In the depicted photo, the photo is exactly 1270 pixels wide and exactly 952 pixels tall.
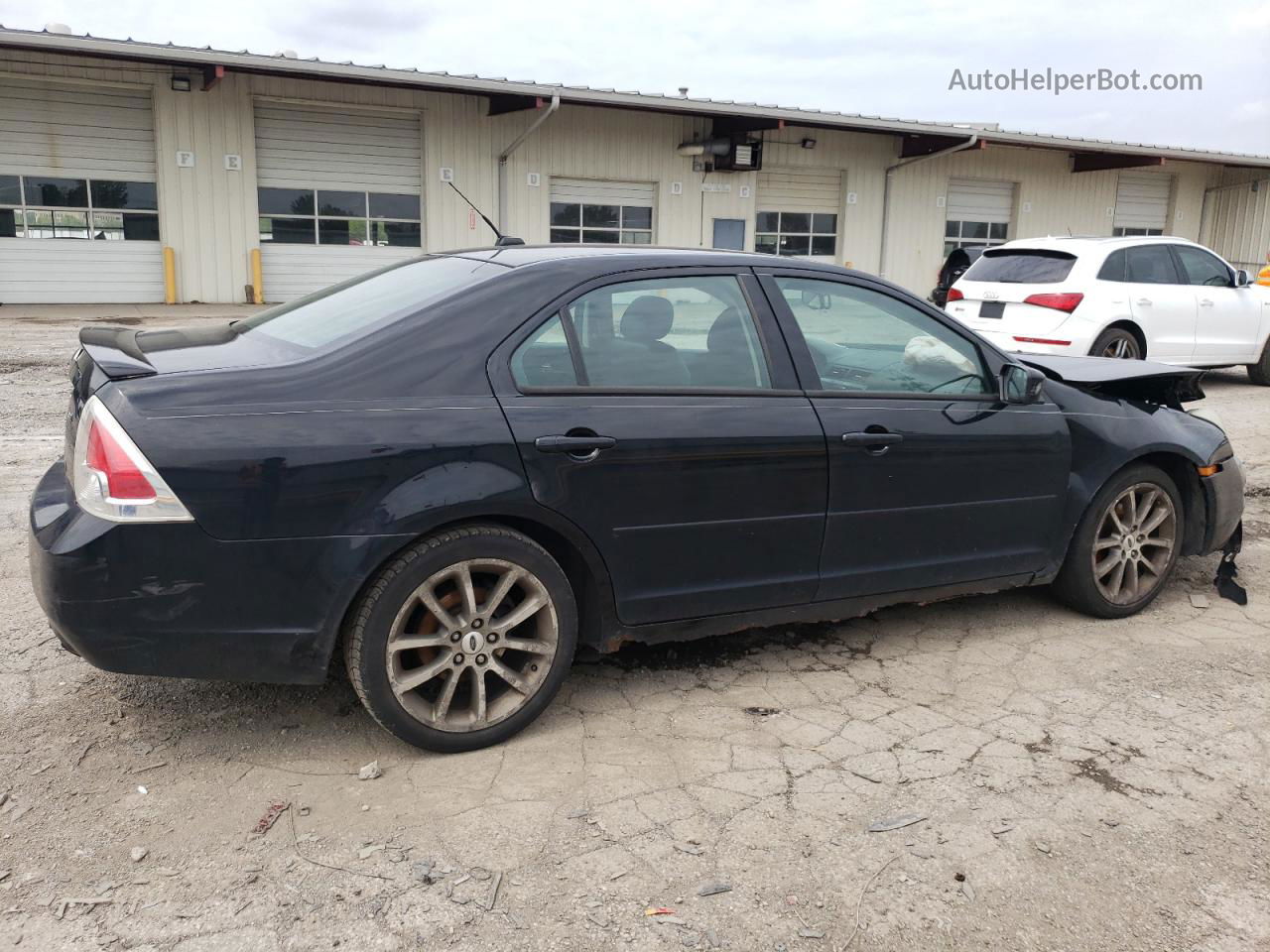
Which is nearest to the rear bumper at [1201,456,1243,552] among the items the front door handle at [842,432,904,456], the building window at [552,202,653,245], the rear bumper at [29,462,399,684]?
the front door handle at [842,432,904,456]

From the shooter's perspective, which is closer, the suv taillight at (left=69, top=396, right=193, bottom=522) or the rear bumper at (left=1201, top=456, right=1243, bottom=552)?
the suv taillight at (left=69, top=396, right=193, bottom=522)

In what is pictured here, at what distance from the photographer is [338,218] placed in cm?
1986

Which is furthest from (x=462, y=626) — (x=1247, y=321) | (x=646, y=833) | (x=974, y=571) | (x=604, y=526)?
(x=1247, y=321)

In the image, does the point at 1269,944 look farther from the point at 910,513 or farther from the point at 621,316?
the point at 621,316

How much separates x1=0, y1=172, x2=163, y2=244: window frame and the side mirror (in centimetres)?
1759

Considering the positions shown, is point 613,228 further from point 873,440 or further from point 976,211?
point 873,440

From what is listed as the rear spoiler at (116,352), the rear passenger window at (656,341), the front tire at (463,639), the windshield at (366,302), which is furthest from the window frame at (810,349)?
the rear spoiler at (116,352)

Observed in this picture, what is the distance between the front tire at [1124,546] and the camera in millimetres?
4551

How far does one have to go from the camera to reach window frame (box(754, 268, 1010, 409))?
3857 mm

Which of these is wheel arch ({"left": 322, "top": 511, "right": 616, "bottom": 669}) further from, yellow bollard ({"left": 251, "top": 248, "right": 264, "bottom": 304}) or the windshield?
yellow bollard ({"left": 251, "top": 248, "right": 264, "bottom": 304})

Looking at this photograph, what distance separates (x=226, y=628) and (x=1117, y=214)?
29.7 metres

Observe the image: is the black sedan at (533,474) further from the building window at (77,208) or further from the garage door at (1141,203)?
the garage door at (1141,203)

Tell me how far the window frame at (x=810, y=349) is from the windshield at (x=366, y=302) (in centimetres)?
102

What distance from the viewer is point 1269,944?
2566mm
